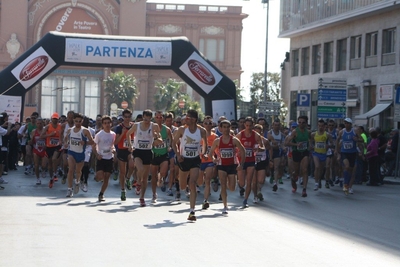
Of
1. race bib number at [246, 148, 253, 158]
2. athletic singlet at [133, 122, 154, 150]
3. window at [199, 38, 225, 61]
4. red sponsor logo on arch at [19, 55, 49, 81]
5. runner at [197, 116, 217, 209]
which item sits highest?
window at [199, 38, 225, 61]

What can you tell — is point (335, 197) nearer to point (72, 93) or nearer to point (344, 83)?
point (344, 83)

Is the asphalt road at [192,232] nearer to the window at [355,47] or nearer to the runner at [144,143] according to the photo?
the runner at [144,143]

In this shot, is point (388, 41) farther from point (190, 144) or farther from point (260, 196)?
point (190, 144)

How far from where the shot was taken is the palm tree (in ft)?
301

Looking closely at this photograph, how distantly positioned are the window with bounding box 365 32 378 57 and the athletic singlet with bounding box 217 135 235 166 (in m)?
25.8

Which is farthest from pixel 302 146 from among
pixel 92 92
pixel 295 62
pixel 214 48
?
pixel 214 48

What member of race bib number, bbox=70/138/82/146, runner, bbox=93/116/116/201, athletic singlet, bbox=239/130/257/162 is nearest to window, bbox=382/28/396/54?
athletic singlet, bbox=239/130/257/162

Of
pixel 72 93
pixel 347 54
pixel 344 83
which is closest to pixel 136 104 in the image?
pixel 72 93

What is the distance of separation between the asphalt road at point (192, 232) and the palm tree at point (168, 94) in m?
73.3

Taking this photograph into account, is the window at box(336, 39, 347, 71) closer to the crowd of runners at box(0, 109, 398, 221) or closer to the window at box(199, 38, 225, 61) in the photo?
the crowd of runners at box(0, 109, 398, 221)

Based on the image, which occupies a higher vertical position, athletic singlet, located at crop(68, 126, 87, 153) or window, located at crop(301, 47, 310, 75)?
window, located at crop(301, 47, 310, 75)

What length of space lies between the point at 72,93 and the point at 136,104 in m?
7.40

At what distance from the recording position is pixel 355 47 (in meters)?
42.2

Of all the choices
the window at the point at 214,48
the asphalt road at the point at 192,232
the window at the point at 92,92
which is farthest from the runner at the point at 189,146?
the window at the point at 214,48
